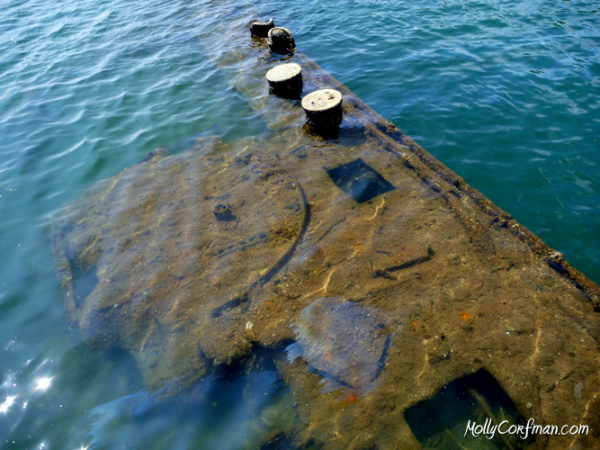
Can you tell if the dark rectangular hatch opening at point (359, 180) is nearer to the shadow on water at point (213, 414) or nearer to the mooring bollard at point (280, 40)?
the shadow on water at point (213, 414)

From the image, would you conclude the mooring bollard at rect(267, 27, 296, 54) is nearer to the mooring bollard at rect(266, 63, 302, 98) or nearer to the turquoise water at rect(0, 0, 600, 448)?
the turquoise water at rect(0, 0, 600, 448)

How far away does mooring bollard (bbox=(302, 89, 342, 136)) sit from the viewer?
662 centimetres

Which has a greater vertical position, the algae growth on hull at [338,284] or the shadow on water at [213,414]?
the algae growth on hull at [338,284]

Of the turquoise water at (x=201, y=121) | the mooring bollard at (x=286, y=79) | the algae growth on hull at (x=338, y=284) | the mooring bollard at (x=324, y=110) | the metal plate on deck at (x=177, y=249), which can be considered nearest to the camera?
the algae growth on hull at (x=338, y=284)

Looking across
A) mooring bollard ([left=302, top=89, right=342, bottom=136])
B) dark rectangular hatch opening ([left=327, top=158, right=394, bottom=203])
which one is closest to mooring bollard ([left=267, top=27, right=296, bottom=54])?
mooring bollard ([left=302, top=89, right=342, bottom=136])

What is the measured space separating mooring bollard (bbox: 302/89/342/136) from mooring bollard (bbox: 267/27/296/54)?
470cm

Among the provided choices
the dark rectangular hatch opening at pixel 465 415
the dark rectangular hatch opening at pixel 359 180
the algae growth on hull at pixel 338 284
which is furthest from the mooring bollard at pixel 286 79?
the dark rectangular hatch opening at pixel 465 415

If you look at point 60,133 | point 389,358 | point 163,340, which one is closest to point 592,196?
point 389,358

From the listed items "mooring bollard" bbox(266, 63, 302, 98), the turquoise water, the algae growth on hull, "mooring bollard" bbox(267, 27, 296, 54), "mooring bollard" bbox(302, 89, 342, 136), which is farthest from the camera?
"mooring bollard" bbox(267, 27, 296, 54)

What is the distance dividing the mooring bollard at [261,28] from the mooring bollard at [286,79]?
A: 180 inches

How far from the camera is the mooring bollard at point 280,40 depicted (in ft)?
33.8

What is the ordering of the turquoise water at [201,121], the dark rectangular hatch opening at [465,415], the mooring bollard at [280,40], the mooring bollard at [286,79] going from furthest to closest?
1. the mooring bollard at [280,40]
2. the mooring bollard at [286,79]
3. the turquoise water at [201,121]
4. the dark rectangular hatch opening at [465,415]

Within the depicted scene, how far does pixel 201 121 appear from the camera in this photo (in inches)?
342

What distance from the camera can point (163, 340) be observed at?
4316 mm
